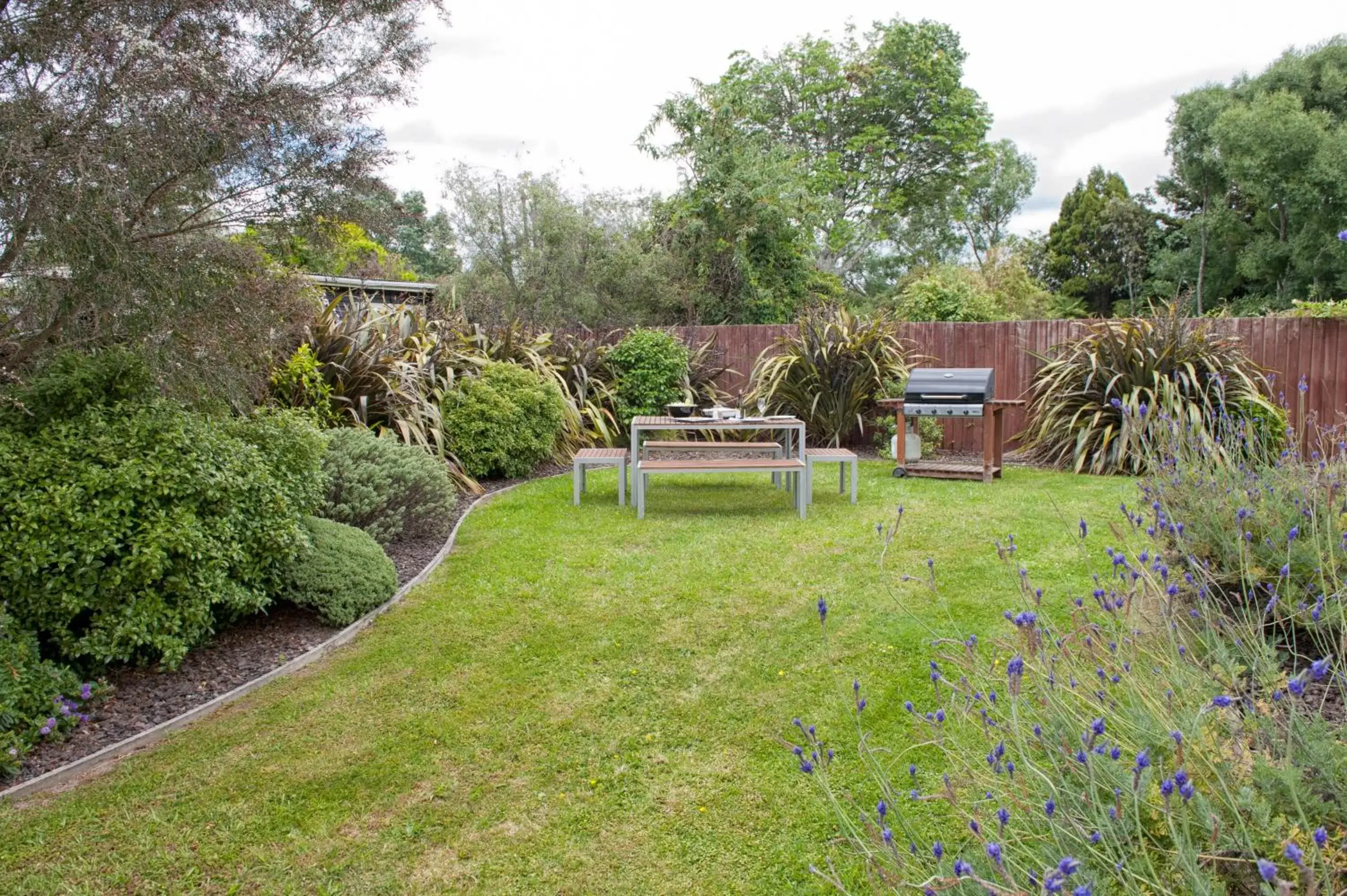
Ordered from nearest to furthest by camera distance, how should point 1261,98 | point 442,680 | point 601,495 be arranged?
point 442,680, point 601,495, point 1261,98

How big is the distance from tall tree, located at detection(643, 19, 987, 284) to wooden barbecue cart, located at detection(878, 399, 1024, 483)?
1466cm

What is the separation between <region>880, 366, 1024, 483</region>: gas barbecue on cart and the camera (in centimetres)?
761

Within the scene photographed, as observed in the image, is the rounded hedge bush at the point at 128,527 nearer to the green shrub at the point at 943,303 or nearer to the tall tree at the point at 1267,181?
the green shrub at the point at 943,303

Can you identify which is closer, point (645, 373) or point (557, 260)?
point (645, 373)

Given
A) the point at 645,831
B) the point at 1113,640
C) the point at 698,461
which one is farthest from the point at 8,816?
the point at 698,461

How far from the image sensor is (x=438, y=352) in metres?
8.26

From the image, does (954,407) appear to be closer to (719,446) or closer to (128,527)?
(719,446)

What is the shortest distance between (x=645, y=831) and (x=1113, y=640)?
1296 mm

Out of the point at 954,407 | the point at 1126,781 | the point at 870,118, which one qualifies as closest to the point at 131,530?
the point at 1126,781

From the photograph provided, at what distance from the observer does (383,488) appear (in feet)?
17.4

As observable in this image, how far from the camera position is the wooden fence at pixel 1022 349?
8.11m

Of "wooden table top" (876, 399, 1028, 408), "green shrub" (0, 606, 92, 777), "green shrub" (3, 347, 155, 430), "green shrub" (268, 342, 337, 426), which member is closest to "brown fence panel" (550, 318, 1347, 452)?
"wooden table top" (876, 399, 1028, 408)

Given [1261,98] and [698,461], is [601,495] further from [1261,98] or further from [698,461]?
[1261,98]

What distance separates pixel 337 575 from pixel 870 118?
75.4 feet
